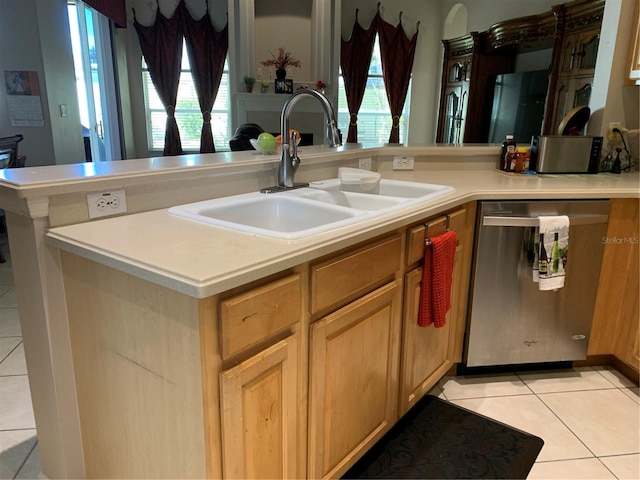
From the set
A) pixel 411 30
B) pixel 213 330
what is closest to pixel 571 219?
pixel 213 330

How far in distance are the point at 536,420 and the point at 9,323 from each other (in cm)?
283

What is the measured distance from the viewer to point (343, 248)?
1288mm

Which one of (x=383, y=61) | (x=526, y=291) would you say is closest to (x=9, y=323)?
(x=526, y=291)

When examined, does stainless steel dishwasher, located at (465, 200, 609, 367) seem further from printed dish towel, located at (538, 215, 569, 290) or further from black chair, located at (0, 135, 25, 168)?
black chair, located at (0, 135, 25, 168)

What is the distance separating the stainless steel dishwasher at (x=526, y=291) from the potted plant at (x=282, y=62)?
4196 millimetres

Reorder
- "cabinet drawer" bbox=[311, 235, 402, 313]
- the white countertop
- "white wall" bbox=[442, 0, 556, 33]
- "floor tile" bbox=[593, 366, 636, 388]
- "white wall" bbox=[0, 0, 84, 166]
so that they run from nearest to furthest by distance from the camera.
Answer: the white countertop, "cabinet drawer" bbox=[311, 235, 402, 313], "floor tile" bbox=[593, 366, 636, 388], "white wall" bbox=[0, 0, 84, 166], "white wall" bbox=[442, 0, 556, 33]

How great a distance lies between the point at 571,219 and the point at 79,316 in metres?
1.95

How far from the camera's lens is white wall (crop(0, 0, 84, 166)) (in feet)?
14.8

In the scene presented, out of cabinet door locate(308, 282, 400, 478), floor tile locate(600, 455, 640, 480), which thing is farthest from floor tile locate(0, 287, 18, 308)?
floor tile locate(600, 455, 640, 480)

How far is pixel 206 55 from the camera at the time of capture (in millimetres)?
6199

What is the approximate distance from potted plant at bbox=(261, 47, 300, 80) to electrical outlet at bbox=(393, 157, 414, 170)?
3497mm

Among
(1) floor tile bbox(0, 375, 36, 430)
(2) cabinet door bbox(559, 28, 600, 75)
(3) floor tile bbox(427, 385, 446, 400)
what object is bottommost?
(3) floor tile bbox(427, 385, 446, 400)

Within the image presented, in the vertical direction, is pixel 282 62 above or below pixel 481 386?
above

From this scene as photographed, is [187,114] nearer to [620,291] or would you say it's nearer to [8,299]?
[8,299]
